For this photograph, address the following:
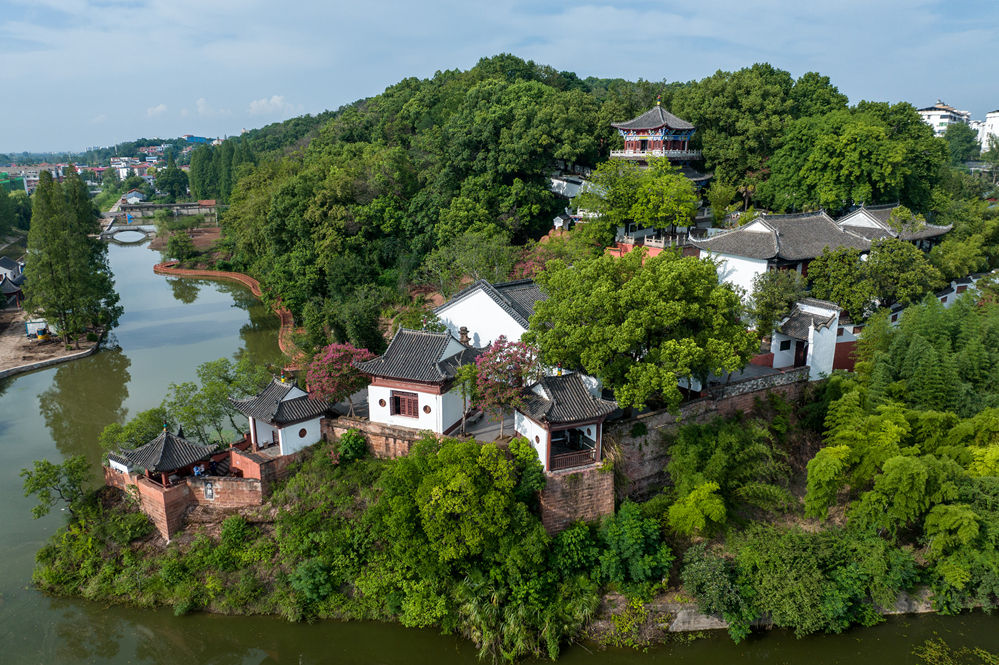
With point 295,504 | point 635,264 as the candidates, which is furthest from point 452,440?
point 635,264

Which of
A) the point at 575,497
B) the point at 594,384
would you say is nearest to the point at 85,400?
the point at 594,384

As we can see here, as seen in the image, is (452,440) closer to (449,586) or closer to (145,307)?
(449,586)

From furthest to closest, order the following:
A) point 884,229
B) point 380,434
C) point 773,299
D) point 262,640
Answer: point 884,229 < point 773,299 < point 380,434 < point 262,640

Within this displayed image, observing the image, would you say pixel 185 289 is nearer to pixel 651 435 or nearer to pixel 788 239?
pixel 788 239

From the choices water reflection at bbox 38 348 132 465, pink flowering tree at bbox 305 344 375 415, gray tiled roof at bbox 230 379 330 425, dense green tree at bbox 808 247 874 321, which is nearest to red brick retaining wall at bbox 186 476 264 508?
gray tiled roof at bbox 230 379 330 425

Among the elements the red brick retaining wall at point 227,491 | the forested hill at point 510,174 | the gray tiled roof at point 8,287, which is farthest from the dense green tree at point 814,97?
the gray tiled roof at point 8,287

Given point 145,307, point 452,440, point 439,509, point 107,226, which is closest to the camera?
point 439,509
